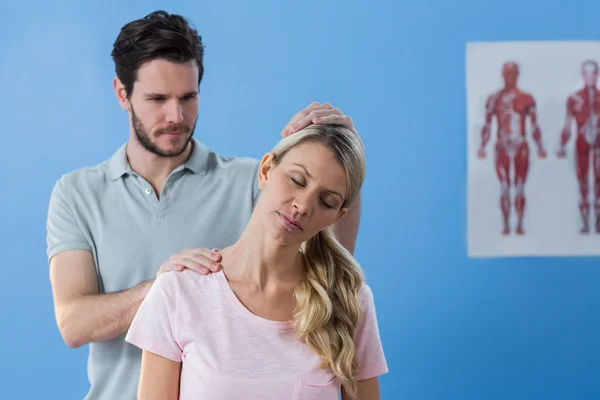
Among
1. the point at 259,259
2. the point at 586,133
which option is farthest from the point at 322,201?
the point at 586,133

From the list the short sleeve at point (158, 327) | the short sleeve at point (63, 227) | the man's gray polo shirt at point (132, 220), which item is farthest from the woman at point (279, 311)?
the short sleeve at point (63, 227)

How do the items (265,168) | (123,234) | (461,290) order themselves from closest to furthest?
(265,168) → (123,234) → (461,290)

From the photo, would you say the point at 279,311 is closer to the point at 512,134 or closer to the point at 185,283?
the point at 185,283

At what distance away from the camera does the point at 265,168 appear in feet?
5.35

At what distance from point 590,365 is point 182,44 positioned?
1999 mm

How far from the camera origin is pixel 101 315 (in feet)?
6.13

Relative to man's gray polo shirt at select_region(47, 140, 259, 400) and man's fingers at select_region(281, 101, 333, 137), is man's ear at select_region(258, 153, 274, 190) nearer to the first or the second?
man's fingers at select_region(281, 101, 333, 137)

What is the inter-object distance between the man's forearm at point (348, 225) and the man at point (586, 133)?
1.44 meters

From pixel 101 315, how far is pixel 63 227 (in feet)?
0.93

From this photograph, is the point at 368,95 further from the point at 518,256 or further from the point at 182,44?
the point at 182,44

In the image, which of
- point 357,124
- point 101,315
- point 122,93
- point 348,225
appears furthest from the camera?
point 357,124

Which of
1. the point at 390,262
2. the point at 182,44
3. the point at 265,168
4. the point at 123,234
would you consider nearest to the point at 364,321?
the point at 265,168

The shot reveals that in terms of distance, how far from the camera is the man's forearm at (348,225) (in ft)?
6.40

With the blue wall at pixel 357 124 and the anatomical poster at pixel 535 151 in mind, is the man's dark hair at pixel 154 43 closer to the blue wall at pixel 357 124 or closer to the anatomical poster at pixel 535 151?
the blue wall at pixel 357 124
